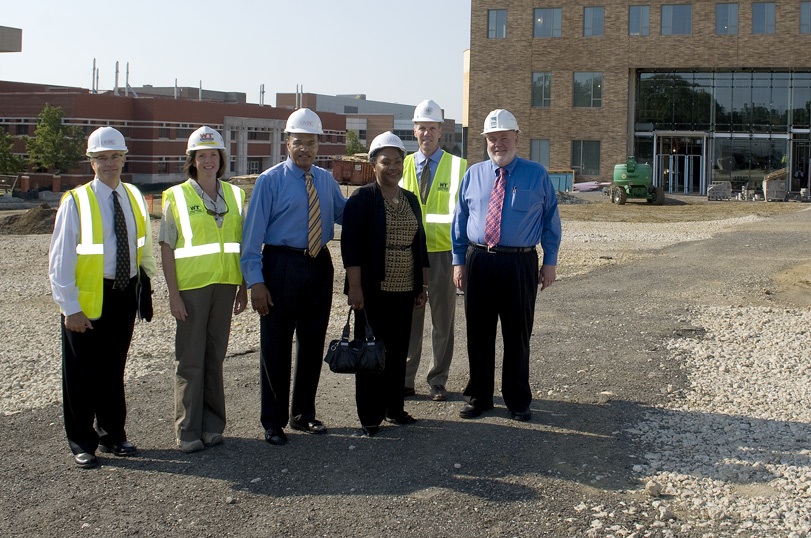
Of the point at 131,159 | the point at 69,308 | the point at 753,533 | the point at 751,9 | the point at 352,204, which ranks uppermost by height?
the point at 751,9

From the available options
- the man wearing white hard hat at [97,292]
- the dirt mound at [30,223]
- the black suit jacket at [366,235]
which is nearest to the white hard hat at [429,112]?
the black suit jacket at [366,235]

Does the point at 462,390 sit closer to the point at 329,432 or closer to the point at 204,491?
the point at 329,432

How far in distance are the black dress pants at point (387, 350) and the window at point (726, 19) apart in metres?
56.2

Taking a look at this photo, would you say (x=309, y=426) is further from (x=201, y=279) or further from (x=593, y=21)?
(x=593, y=21)

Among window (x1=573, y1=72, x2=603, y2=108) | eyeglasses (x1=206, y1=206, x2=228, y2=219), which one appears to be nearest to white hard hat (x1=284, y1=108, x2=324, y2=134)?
eyeglasses (x1=206, y1=206, x2=228, y2=219)

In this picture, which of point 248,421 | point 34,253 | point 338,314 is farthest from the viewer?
point 34,253

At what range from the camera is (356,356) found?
630cm

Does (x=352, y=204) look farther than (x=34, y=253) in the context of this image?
No

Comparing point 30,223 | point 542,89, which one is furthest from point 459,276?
point 542,89

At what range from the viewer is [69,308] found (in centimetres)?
580

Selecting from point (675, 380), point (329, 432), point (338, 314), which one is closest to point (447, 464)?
point (329, 432)

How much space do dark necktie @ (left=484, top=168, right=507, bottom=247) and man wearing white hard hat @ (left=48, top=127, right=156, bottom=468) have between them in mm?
2318

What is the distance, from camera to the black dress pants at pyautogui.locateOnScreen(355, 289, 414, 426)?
6.53 meters

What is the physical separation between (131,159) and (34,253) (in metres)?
50.9
